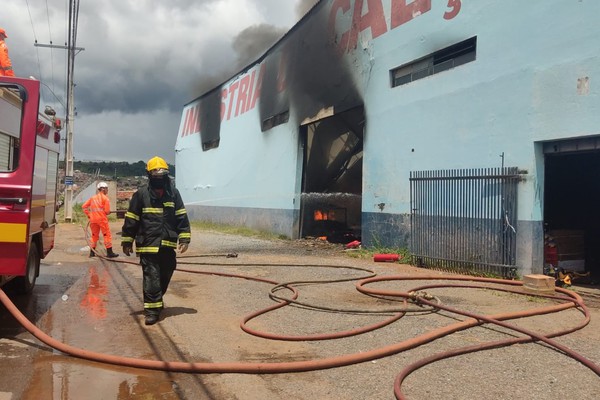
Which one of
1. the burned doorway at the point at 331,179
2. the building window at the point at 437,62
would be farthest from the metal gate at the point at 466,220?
the burned doorway at the point at 331,179

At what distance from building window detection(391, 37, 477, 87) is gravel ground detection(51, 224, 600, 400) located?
4820 mm

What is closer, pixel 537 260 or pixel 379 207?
pixel 537 260

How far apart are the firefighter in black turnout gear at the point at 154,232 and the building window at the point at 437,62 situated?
23.3 feet

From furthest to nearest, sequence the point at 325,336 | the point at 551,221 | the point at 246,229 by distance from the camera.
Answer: the point at 246,229
the point at 551,221
the point at 325,336

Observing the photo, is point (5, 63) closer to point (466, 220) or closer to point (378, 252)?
point (466, 220)

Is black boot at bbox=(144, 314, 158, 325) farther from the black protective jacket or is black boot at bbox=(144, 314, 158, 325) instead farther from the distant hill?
the distant hill

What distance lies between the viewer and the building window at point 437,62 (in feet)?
32.3

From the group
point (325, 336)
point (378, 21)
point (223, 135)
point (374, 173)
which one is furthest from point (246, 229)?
point (325, 336)

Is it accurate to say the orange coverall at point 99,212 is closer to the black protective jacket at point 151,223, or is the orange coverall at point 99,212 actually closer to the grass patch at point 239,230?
the black protective jacket at point 151,223

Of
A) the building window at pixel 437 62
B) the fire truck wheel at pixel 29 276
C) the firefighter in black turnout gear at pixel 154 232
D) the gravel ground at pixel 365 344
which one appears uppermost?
the building window at pixel 437 62

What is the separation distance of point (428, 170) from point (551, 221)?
276 cm

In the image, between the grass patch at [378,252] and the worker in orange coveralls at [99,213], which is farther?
the grass patch at [378,252]

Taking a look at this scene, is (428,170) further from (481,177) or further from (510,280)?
(510,280)

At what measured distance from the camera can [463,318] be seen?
5594 mm
